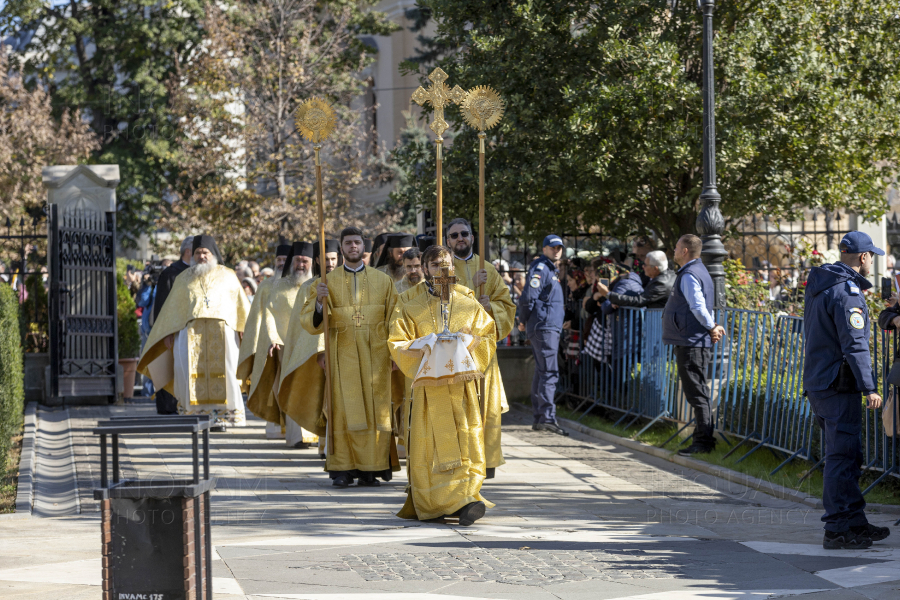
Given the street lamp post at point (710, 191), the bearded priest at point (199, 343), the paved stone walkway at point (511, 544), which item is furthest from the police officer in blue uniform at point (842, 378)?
the bearded priest at point (199, 343)

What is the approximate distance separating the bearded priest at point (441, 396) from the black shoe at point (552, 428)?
438 cm

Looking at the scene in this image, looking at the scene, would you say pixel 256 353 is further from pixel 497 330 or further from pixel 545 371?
pixel 497 330

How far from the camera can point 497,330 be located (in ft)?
29.7

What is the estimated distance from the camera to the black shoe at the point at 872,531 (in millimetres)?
6504

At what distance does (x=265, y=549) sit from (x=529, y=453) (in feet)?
14.4

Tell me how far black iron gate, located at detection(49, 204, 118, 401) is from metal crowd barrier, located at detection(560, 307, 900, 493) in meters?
6.18

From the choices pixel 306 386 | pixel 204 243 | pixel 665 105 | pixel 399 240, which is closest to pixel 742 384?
pixel 399 240

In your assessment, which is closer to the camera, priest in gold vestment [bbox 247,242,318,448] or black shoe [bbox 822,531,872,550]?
black shoe [bbox 822,531,872,550]

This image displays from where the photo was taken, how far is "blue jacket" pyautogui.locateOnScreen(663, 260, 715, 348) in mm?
9836

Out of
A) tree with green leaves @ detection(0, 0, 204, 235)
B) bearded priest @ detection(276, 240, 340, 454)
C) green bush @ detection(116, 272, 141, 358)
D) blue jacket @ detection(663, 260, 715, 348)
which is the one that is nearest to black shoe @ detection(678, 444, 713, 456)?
blue jacket @ detection(663, 260, 715, 348)

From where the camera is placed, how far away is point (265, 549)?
661cm

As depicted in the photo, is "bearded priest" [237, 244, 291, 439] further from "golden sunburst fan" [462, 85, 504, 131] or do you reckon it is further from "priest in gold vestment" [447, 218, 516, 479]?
"golden sunburst fan" [462, 85, 504, 131]

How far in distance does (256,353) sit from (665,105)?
221 inches

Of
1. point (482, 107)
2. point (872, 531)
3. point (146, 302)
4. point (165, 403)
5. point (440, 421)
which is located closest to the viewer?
point (872, 531)
